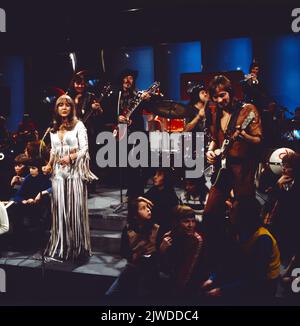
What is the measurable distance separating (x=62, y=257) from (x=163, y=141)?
6.28 feet

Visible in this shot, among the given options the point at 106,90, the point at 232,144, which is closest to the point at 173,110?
the point at 232,144

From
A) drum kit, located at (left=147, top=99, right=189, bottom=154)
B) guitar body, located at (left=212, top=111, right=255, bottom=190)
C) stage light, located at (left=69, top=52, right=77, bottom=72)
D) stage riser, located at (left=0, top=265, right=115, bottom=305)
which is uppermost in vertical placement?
stage light, located at (left=69, top=52, right=77, bottom=72)

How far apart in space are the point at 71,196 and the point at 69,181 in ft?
0.61

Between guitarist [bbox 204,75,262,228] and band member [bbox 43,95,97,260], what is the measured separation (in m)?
1.55

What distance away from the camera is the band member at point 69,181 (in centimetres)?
518

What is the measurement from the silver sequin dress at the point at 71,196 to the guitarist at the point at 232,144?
5.06ft

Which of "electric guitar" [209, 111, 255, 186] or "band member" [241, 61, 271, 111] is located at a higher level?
"band member" [241, 61, 271, 111]

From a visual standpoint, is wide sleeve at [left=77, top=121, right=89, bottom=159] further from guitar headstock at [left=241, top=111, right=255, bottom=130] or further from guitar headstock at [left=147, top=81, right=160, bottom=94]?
guitar headstock at [left=241, top=111, right=255, bottom=130]

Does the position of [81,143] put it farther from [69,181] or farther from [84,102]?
[84,102]

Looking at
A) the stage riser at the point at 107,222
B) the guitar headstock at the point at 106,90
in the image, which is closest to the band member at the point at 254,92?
the guitar headstock at the point at 106,90

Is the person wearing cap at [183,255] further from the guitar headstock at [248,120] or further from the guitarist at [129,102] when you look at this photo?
the guitarist at [129,102]

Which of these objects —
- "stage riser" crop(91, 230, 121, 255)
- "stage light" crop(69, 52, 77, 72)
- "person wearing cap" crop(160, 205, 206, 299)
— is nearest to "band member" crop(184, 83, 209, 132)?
"person wearing cap" crop(160, 205, 206, 299)

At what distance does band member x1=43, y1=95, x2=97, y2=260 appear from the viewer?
518 cm
